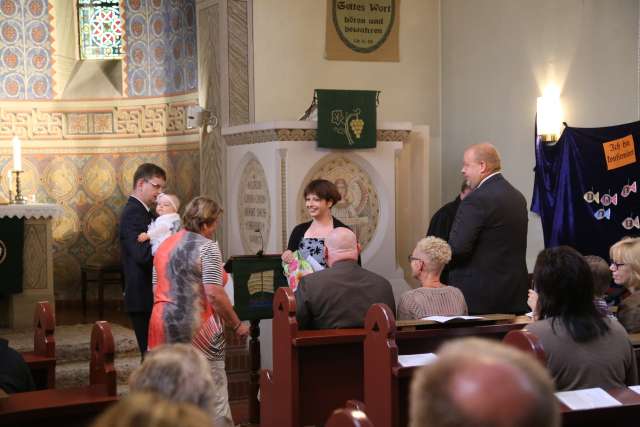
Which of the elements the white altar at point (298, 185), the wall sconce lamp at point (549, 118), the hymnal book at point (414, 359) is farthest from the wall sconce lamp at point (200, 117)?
the hymnal book at point (414, 359)

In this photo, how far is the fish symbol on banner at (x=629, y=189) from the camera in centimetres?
592

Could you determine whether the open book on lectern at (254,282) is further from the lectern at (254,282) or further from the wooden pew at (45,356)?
the wooden pew at (45,356)

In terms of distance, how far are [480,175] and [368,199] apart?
2.35 m

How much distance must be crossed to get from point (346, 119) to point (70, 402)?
452cm

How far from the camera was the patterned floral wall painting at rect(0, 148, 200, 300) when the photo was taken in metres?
9.57

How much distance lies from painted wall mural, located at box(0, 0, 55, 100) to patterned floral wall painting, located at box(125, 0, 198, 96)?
895 mm

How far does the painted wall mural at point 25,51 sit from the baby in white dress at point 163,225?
533 cm

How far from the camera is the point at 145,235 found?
15.9ft

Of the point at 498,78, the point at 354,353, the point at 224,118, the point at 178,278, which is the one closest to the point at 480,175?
the point at 354,353

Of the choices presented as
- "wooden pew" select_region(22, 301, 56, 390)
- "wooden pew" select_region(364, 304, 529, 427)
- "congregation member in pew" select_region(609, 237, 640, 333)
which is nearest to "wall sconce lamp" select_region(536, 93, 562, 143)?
"congregation member in pew" select_region(609, 237, 640, 333)

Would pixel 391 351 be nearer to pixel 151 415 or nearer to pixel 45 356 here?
pixel 45 356

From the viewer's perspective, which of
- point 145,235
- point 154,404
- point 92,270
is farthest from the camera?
point 92,270

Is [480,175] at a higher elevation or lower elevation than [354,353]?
higher

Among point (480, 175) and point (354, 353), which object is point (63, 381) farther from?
point (480, 175)
